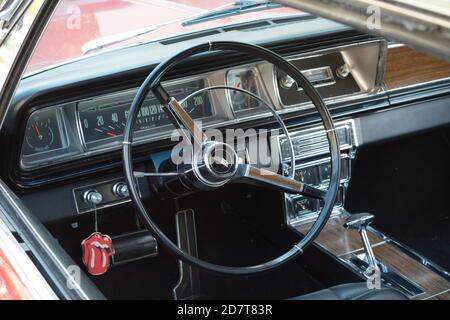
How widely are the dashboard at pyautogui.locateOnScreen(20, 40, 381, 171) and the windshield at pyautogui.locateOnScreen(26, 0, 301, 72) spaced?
288mm

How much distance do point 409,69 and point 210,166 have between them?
132 cm

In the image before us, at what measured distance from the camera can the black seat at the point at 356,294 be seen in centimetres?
171

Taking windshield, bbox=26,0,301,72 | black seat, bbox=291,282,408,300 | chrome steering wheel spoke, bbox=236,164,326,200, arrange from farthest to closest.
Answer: windshield, bbox=26,0,301,72
chrome steering wheel spoke, bbox=236,164,326,200
black seat, bbox=291,282,408,300

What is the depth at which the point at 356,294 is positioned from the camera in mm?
1820

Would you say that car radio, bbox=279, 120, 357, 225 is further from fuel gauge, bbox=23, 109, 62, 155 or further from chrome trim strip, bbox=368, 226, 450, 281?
fuel gauge, bbox=23, 109, 62, 155

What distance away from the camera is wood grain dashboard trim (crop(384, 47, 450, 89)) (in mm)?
2789

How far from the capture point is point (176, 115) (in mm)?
1924

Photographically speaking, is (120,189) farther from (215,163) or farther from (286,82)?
(286,82)

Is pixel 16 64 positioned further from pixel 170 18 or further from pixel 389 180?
pixel 389 180

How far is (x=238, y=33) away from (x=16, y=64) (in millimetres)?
1235

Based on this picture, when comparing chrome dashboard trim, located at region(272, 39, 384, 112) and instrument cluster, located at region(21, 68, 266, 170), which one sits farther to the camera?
chrome dashboard trim, located at region(272, 39, 384, 112)

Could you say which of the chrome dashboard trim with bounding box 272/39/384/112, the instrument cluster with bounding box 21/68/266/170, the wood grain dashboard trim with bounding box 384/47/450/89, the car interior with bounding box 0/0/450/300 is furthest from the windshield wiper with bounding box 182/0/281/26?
the wood grain dashboard trim with bounding box 384/47/450/89

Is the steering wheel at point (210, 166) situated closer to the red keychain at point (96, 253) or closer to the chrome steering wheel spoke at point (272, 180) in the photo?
the chrome steering wheel spoke at point (272, 180)

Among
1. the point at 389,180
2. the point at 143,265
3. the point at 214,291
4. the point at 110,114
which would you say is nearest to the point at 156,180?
the point at 110,114
